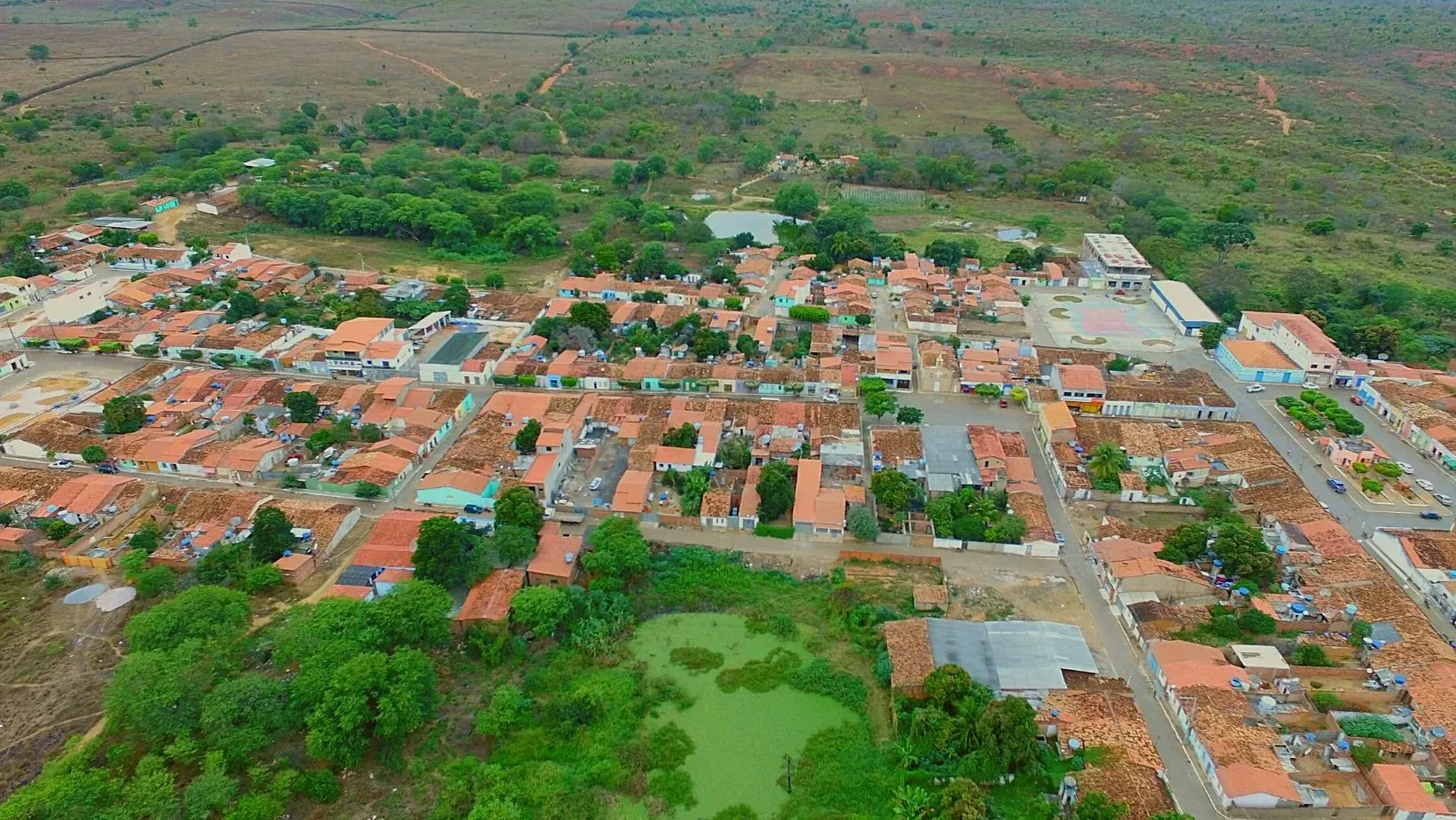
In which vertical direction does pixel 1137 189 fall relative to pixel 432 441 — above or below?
above

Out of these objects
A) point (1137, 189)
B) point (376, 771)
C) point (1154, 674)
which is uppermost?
point (1137, 189)

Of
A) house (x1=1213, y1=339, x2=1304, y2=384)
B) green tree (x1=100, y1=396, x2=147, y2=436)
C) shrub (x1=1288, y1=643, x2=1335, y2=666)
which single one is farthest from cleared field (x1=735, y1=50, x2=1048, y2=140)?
green tree (x1=100, y1=396, x2=147, y2=436)

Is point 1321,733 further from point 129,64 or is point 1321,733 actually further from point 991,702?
point 129,64

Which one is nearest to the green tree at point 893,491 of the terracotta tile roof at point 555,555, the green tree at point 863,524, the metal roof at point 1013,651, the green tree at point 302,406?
the green tree at point 863,524

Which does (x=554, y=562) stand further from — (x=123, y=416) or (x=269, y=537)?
(x=123, y=416)

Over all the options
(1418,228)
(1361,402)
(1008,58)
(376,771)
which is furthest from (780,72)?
(376,771)

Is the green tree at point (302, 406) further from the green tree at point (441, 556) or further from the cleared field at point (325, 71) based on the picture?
the cleared field at point (325, 71)
